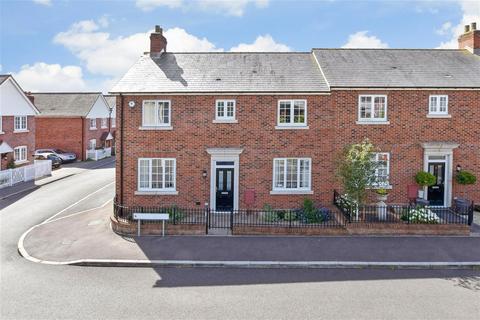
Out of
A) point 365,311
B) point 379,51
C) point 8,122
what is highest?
point 379,51

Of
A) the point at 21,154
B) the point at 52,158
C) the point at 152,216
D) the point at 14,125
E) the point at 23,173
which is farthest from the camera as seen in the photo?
the point at 52,158

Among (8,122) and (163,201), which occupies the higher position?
(8,122)

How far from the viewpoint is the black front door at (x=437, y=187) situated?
1773 centimetres

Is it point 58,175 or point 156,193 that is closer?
point 156,193

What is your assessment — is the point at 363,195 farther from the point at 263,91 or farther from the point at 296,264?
the point at 263,91

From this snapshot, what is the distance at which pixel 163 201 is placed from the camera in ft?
56.5

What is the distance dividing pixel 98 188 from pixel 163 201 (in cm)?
980

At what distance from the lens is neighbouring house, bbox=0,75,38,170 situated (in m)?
27.7

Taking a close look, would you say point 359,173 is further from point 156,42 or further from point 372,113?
point 156,42

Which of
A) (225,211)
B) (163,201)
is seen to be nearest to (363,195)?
(225,211)

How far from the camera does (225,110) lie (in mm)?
17156

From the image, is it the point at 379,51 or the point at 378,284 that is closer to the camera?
the point at 378,284

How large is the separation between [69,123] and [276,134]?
101ft

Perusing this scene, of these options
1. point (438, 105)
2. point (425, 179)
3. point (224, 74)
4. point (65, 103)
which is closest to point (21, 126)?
point (65, 103)
